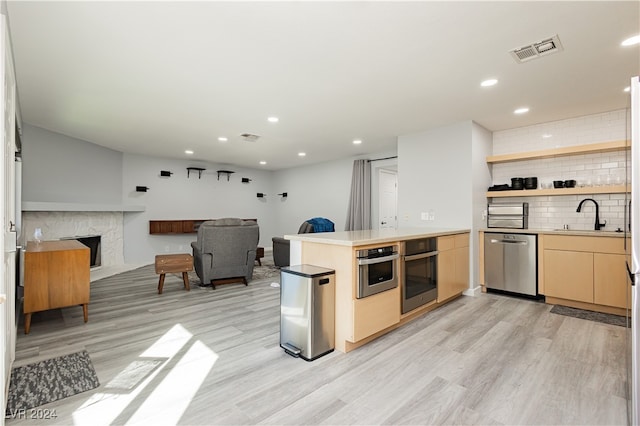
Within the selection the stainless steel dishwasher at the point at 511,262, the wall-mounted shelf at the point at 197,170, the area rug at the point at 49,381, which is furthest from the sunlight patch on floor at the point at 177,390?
the wall-mounted shelf at the point at 197,170

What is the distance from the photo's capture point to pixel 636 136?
137 cm

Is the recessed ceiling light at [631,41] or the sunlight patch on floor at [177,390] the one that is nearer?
the sunlight patch on floor at [177,390]

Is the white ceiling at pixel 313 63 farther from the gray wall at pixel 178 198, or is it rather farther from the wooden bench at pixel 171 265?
the gray wall at pixel 178 198

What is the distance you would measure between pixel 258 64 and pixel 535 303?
14.2ft

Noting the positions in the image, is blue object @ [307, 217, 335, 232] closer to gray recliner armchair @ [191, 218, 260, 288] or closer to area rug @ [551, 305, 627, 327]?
gray recliner armchair @ [191, 218, 260, 288]

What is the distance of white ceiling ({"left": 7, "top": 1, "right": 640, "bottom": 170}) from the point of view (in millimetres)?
2041

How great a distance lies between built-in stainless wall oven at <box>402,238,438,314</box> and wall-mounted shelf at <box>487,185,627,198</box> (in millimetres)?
1731

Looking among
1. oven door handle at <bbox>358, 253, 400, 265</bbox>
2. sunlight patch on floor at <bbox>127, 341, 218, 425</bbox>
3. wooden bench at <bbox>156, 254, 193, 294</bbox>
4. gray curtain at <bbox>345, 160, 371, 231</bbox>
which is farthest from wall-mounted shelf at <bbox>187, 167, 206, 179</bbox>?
oven door handle at <bbox>358, 253, 400, 265</bbox>

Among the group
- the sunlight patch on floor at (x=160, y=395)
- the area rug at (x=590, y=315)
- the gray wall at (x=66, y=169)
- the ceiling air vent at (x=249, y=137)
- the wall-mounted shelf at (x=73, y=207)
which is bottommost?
the sunlight patch on floor at (x=160, y=395)

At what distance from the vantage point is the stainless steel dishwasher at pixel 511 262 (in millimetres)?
4023

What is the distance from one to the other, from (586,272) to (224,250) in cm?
473

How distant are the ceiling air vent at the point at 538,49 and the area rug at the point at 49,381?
4.01 metres

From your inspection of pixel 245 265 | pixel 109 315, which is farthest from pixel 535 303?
pixel 109 315

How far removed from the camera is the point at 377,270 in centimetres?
274
